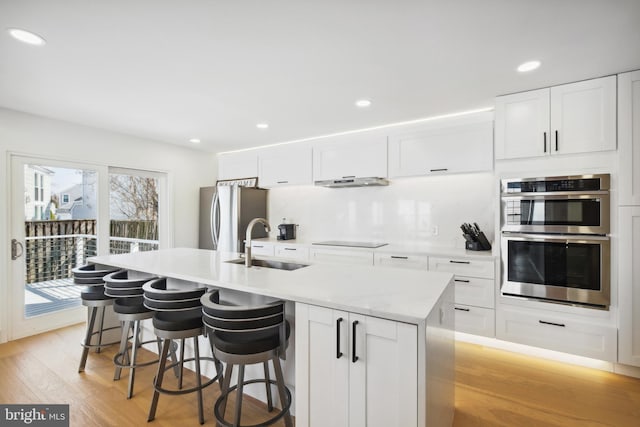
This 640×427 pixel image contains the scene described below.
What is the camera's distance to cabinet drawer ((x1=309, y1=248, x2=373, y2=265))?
11.6 feet

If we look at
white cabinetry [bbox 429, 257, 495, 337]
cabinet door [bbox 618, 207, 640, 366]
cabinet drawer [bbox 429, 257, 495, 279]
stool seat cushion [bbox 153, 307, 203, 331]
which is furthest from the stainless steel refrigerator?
cabinet door [bbox 618, 207, 640, 366]

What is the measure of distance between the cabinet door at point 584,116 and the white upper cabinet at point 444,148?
22.7 inches

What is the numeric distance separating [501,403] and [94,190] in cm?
478

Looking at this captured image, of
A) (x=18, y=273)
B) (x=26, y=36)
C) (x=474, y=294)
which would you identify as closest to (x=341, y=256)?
(x=474, y=294)

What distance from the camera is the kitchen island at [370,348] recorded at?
1.21m

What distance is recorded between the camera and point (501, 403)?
2.11 meters

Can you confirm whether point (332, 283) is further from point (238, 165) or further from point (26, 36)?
point (238, 165)

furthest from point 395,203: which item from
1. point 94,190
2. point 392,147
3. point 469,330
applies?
point 94,190

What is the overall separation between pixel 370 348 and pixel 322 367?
0.29m

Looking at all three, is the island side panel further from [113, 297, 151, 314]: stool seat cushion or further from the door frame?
the door frame

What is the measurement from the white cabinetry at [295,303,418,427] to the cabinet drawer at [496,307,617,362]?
2.11m

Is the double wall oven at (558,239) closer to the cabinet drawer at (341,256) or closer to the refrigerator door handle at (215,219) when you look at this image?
the cabinet drawer at (341,256)

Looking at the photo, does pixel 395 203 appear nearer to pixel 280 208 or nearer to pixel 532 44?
pixel 280 208

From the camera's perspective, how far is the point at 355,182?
12.7 ft
